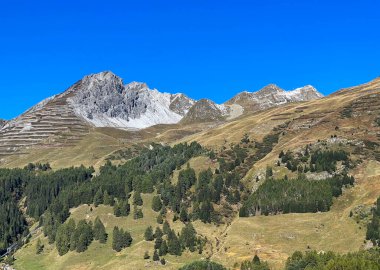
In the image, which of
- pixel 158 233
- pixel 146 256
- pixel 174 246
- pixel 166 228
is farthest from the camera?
pixel 166 228

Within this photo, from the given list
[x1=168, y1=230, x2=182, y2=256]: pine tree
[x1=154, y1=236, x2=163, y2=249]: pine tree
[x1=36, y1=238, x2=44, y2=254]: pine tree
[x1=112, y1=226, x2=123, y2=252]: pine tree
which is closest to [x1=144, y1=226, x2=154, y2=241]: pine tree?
[x1=154, y1=236, x2=163, y2=249]: pine tree

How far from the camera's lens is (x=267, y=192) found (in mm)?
190125

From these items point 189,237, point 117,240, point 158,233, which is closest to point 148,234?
point 158,233

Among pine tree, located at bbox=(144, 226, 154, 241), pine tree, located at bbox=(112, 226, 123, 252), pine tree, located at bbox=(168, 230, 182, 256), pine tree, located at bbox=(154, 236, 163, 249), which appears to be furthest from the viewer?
pine tree, located at bbox=(144, 226, 154, 241)

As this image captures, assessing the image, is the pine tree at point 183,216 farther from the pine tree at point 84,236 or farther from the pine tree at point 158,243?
the pine tree at point 84,236

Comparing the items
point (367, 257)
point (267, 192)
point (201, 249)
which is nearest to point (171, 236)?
point (201, 249)

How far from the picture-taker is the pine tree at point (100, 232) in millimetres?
184125

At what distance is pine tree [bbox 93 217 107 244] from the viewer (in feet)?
604

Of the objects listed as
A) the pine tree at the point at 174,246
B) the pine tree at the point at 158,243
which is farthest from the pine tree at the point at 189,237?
the pine tree at the point at 158,243

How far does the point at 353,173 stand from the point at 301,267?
271 feet

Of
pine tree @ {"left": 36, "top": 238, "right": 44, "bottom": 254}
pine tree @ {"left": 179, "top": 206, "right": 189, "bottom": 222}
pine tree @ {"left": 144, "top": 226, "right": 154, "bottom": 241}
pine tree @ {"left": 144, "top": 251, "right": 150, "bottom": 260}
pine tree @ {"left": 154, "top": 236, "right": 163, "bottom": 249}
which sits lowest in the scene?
pine tree @ {"left": 144, "top": 251, "right": 150, "bottom": 260}

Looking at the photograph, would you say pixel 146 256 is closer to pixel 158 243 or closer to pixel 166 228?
pixel 158 243

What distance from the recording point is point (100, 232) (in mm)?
186000

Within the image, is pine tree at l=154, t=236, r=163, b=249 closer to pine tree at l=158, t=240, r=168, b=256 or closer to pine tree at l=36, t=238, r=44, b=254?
pine tree at l=158, t=240, r=168, b=256
